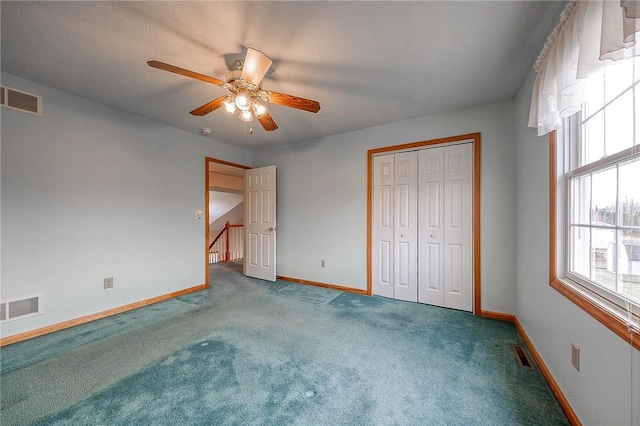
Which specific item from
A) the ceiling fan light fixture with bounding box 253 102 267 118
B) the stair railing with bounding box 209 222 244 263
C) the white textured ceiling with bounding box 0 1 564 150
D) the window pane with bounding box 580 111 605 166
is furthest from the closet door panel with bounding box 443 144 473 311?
the stair railing with bounding box 209 222 244 263

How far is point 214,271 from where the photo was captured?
479cm

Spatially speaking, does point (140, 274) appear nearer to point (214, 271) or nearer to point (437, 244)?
point (214, 271)

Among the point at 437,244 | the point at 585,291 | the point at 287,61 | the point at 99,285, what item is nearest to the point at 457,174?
the point at 437,244

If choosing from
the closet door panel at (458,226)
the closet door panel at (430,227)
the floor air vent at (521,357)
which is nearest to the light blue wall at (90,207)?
the closet door panel at (430,227)

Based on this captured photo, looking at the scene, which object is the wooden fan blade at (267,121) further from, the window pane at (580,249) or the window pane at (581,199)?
the window pane at (580,249)

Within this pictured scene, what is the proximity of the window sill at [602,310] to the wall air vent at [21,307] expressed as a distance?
4.11 meters

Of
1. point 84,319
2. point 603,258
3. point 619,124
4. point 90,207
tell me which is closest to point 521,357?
point 603,258

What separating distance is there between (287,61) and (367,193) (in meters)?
2.01

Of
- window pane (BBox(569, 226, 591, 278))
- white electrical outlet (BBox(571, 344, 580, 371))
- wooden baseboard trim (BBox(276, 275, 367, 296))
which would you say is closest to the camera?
white electrical outlet (BBox(571, 344, 580, 371))

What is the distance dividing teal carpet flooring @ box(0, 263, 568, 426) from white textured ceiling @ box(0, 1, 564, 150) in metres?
2.39

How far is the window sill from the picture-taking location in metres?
0.89

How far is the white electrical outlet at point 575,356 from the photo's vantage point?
1.25 metres

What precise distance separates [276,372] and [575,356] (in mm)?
1804

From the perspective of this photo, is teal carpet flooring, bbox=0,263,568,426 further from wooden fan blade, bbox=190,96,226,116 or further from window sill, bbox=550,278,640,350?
wooden fan blade, bbox=190,96,226,116
